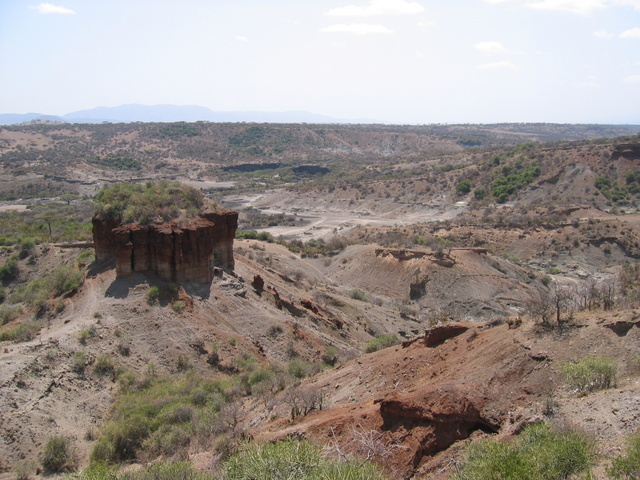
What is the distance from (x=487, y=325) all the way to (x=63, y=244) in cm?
2890

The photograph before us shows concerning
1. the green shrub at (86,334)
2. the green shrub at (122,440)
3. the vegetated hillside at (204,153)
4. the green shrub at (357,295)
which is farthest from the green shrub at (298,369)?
the vegetated hillside at (204,153)

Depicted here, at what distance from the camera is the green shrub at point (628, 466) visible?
7.23m

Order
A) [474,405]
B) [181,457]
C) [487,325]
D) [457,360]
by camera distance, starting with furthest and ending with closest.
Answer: [487,325], [457,360], [181,457], [474,405]

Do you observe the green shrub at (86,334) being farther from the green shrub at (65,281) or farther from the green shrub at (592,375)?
the green shrub at (592,375)

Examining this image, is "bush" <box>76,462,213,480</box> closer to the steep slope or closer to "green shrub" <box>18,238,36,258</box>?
the steep slope

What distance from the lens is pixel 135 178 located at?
343 ft

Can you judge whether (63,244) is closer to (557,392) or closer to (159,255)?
(159,255)

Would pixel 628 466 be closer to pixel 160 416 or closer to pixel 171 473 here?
pixel 171 473

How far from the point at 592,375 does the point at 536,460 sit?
3151 millimetres

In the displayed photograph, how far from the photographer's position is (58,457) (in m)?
13.1

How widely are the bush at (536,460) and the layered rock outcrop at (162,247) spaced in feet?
53.4

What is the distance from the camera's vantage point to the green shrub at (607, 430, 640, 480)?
7.23 metres

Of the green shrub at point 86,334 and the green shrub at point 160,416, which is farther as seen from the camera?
the green shrub at point 86,334

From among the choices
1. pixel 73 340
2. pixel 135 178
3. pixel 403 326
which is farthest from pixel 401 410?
pixel 135 178
